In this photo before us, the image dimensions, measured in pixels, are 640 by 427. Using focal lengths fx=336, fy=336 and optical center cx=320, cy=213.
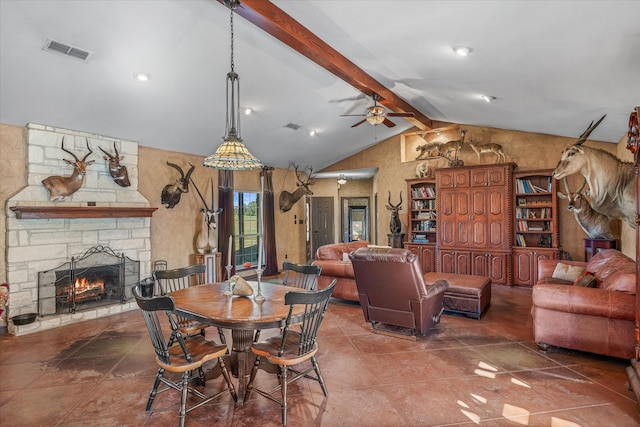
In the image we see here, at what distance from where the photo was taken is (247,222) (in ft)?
26.0

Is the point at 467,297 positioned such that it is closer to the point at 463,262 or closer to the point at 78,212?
the point at 463,262

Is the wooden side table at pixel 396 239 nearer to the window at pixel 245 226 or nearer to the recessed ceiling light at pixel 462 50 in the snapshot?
the window at pixel 245 226

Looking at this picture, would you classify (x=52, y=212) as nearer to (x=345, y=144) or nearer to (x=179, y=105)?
(x=179, y=105)

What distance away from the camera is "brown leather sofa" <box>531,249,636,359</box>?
2.99 m

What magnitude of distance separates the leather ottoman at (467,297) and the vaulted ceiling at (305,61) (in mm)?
2623

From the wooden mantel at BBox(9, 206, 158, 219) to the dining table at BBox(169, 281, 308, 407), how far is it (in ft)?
8.58

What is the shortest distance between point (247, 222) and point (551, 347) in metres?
6.15

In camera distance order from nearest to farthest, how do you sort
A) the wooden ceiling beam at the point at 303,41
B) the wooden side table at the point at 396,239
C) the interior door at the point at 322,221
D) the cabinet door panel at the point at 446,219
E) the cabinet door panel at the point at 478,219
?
the wooden ceiling beam at the point at 303,41 < the cabinet door panel at the point at 478,219 < the cabinet door panel at the point at 446,219 < the wooden side table at the point at 396,239 < the interior door at the point at 322,221

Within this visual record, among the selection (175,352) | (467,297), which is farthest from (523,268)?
(175,352)

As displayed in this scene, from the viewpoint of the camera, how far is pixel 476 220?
6820 mm

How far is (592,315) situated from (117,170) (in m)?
6.18

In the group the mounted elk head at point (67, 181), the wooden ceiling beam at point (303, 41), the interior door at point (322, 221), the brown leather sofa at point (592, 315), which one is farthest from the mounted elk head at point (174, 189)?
the interior door at point (322, 221)

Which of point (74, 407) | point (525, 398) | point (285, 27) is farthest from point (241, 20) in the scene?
point (525, 398)

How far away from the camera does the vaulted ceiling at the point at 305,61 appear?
114 inches
